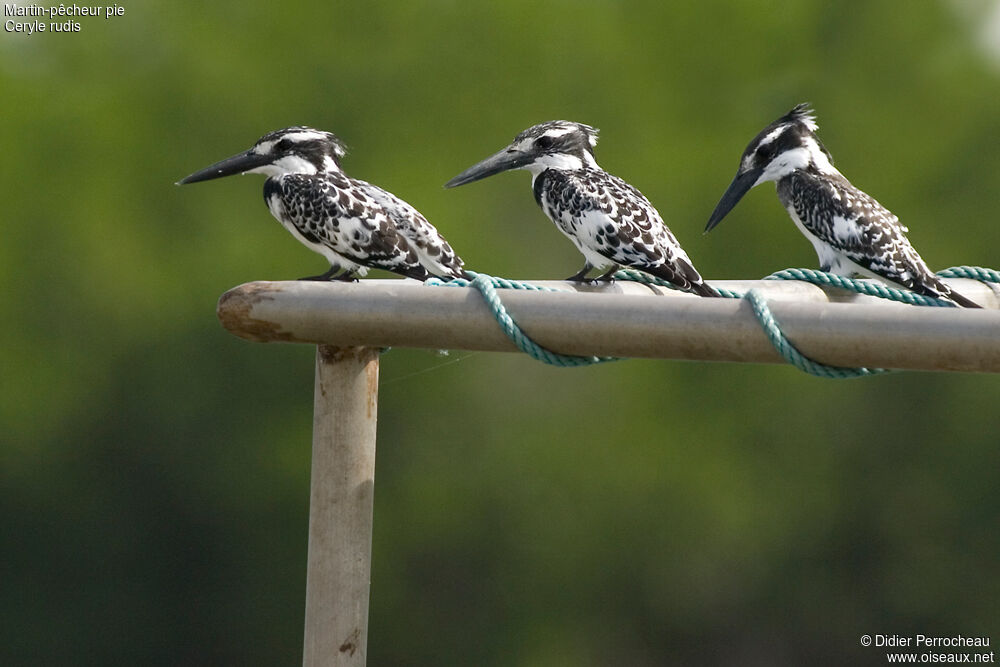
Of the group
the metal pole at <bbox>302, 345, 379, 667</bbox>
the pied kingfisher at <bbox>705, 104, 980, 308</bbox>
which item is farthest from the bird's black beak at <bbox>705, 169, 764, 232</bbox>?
the metal pole at <bbox>302, 345, 379, 667</bbox>

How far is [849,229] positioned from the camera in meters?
2.78

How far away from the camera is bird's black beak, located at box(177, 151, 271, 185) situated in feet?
8.45

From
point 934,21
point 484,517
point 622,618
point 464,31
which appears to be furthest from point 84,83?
point 934,21

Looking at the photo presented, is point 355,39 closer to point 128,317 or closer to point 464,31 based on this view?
point 464,31

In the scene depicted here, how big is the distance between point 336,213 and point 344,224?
28 millimetres

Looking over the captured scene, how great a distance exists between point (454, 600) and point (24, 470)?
2122 mm

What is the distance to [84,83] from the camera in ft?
20.4

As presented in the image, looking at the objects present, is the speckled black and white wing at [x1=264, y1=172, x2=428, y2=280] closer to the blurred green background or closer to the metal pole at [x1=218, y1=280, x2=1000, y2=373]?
the metal pole at [x1=218, y1=280, x2=1000, y2=373]

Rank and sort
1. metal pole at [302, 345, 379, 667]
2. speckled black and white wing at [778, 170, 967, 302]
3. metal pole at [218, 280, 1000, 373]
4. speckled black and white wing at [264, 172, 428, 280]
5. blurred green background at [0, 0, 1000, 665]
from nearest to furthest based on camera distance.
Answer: metal pole at [218, 280, 1000, 373] → metal pole at [302, 345, 379, 667] → speckled black and white wing at [264, 172, 428, 280] → speckled black and white wing at [778, 170, 967, 302] → blurred green background at [0, 0, 1000, 665]

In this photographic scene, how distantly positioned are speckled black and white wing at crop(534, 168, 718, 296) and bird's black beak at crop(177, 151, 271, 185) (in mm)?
556

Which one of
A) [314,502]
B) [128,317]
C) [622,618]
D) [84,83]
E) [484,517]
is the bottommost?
[314,502]

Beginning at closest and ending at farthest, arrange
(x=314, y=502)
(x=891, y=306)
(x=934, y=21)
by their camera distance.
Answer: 1. (x=891, y=306)
2. (x=314, y=502)
3. (x=934, y=21)

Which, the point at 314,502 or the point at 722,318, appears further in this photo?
the point at 314,502

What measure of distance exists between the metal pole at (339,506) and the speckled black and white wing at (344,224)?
2.74 ft
